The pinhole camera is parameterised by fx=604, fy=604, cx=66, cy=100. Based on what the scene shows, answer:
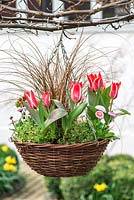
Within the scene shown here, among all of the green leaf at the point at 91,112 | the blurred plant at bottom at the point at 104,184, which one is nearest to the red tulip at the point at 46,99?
the green leaf at the point at 91,112

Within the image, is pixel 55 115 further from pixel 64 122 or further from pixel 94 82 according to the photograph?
pixel 94 82

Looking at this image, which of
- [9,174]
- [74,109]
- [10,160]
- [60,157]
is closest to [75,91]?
[74,109]

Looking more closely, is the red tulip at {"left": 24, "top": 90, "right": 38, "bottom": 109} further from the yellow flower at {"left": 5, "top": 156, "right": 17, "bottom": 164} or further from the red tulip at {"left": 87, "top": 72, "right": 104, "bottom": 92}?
the yellow flower at {"left": 5, "top": 156, "right": 17, "bottom": 164}

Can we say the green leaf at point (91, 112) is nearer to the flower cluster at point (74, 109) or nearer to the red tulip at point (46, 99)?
the flower cluster at point (74, 109)

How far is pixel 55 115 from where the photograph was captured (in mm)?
1771

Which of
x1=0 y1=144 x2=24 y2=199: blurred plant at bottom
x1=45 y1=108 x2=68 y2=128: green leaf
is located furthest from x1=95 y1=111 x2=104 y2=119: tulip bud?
x1=0 y1=144 x2=24 y2=199: blurred plant at bottom

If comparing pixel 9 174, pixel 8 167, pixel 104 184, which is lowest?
pixel 9 174

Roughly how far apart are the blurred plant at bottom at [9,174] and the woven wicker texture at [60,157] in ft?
12.7

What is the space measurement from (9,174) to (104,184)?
4.95 feet

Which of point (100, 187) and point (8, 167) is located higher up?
point (100, 187)

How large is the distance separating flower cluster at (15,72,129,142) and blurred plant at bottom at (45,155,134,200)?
273 cm

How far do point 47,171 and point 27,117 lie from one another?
0.26m

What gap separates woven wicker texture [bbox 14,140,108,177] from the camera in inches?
71.2

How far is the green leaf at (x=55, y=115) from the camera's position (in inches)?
69.3
